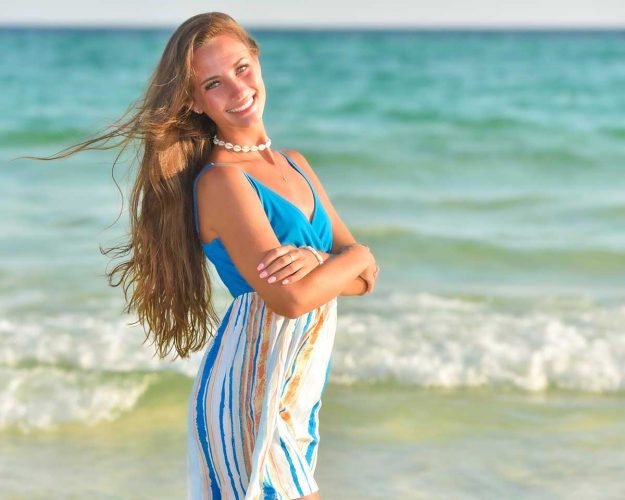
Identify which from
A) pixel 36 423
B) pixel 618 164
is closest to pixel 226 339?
pixel 36 423

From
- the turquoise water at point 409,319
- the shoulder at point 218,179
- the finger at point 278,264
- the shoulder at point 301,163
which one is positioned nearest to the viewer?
the finger at point 278,264

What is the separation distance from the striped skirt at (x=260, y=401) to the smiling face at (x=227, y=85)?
475 millimetres

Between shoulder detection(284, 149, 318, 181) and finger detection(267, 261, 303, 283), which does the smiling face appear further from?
finger detection(267, 261, 303, 283)

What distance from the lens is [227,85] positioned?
2766 millimetres

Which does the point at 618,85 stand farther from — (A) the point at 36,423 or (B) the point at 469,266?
(A) the point at 36,423

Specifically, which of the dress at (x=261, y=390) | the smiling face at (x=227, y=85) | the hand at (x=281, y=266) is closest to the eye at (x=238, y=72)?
the smiling face at (x=227, y=85)

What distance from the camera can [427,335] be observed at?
6.44 metres

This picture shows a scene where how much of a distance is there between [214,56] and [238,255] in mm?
547

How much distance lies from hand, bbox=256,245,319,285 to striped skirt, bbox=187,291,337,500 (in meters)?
0.15

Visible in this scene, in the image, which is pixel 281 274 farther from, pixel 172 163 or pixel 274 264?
pixel 172 163

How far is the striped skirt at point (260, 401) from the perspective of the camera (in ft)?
8.59

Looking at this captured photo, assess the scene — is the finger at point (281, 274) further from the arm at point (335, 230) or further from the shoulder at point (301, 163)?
the shoulder at point (301, 163)

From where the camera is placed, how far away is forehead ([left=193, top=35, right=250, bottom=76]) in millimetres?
2750

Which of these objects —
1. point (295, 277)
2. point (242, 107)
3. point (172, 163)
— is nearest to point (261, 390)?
point (295, 277)
